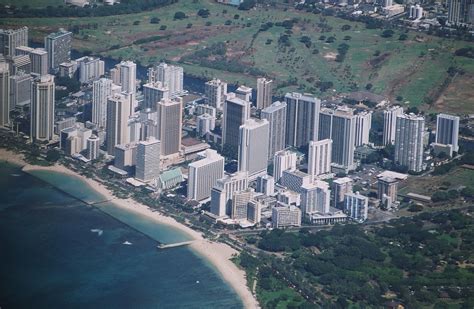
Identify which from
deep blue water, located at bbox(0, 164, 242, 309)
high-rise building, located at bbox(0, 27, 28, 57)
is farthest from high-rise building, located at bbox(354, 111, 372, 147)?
high-rise building, located at bbox(0, 27, 28, 57)

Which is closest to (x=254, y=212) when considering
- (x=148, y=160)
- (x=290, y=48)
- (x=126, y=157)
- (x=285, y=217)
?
(x=285, y=217)

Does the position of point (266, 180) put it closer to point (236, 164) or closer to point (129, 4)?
point (236, 164)

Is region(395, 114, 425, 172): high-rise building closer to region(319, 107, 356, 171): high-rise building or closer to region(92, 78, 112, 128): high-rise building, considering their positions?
region(319, 107, 356, 171): high-rise building

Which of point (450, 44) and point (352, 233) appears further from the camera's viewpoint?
point (450, 44)

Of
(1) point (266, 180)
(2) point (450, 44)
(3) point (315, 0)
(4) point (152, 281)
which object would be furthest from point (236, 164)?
(3) point (315, 0)

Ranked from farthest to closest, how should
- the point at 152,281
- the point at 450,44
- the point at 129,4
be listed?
the point at 129,4, the point at 450,44, the point at 152,281

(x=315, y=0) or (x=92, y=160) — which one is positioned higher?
(x=315, y=0)

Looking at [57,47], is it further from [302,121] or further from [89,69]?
[302,121]
